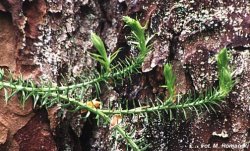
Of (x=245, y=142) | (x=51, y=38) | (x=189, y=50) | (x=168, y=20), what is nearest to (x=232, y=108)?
(x=245, y=142)

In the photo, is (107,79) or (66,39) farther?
(66,39)

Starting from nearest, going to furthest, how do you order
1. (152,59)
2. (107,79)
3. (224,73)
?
(224,73) < (107,79) < (152,59)

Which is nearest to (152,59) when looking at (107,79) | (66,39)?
(107,79)

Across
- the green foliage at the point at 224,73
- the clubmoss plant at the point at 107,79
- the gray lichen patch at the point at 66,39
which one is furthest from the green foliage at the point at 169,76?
the gray lichen patch at the point at 66,39

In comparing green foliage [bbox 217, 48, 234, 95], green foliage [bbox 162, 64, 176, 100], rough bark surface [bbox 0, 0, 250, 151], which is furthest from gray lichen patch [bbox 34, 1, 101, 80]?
green foliage [bbox 217, 48, 234, 95]

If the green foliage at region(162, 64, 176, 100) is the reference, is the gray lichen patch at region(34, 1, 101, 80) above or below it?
above

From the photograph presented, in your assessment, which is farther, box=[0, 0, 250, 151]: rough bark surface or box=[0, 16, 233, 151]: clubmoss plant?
box=[0, 0, 250, 151]: rough bark surface

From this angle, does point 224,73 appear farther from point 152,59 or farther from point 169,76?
point 152,59

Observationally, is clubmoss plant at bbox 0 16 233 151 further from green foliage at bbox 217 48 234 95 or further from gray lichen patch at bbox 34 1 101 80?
gray lichen patch at bbox 34 1 101 80
